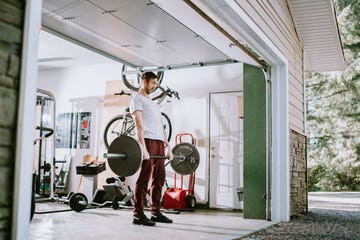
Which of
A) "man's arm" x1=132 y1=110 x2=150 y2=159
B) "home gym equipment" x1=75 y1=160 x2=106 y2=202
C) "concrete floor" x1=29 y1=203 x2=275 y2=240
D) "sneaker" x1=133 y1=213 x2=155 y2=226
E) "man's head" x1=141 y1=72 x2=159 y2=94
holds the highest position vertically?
"man's head" x1=141 y1=72 x2=159 y2=94

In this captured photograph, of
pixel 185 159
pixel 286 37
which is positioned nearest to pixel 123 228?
pixel 185 159

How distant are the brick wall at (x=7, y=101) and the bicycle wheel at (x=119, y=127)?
549 centimetres

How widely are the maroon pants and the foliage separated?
9009mm

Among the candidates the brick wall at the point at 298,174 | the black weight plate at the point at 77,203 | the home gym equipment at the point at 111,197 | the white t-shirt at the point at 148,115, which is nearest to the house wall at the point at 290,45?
the brick wall at the point at 298,174

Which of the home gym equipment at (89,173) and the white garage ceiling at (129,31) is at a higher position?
the white garage ceiling at (129,31)

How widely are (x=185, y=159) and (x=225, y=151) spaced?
210cm

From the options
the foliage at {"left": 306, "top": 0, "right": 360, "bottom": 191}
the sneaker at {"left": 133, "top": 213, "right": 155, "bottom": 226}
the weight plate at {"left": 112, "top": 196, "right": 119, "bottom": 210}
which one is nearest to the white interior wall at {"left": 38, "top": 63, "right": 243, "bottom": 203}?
the weight plate at {"left": 112, "top": 196, "right": 119, "bottom": 210}

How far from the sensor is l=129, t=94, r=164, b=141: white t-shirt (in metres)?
4.70

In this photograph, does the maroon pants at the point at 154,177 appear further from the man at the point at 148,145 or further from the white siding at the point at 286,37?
the white siding at the point at 286,37

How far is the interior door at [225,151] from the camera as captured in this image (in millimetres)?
7582

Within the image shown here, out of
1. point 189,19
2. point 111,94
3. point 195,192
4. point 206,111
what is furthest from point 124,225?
point 111,94

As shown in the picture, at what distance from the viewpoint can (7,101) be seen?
168 centimetres

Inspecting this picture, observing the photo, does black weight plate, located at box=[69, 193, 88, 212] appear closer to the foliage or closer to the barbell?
the barbell

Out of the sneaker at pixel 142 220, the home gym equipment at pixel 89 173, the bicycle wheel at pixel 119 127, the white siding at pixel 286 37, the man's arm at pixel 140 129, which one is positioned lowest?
the sneaker at pixel 142 220
